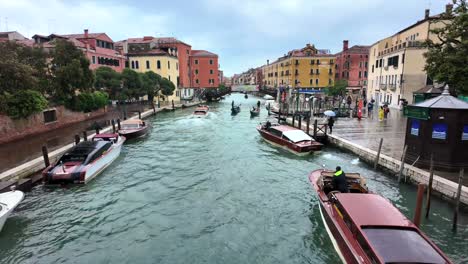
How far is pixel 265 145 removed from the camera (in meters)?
23.8

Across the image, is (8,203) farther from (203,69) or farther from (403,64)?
(203,69)

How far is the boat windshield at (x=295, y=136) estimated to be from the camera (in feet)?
67.9

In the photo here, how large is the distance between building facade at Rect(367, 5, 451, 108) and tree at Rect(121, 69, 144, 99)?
37.1 meters

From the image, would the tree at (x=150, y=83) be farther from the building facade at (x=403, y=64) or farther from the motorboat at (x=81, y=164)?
the building facade at (x=403, y=64)

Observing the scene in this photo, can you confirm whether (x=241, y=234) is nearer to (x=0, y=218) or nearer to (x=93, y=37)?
(x=0, y=218)

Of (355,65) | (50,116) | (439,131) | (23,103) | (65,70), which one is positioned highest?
(355,65)

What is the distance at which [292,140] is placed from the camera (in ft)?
68.3

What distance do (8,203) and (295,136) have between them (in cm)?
1680

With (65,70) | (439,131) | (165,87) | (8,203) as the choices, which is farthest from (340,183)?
(165,87)

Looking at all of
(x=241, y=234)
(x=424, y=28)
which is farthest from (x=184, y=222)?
(x=424, y=28)

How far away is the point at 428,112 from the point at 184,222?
40.1ft

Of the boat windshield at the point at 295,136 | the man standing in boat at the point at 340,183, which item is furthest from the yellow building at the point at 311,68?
the man standing in boat at the point at 340,183

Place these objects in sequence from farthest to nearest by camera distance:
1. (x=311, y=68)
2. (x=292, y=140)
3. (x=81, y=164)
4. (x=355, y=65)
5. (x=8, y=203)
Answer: (x=311, y=68) → (x=355, y=65) → (x=292, y=140) → (x=81, y=164) → (x=8, y=203)

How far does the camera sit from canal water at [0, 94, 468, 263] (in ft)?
29.4
